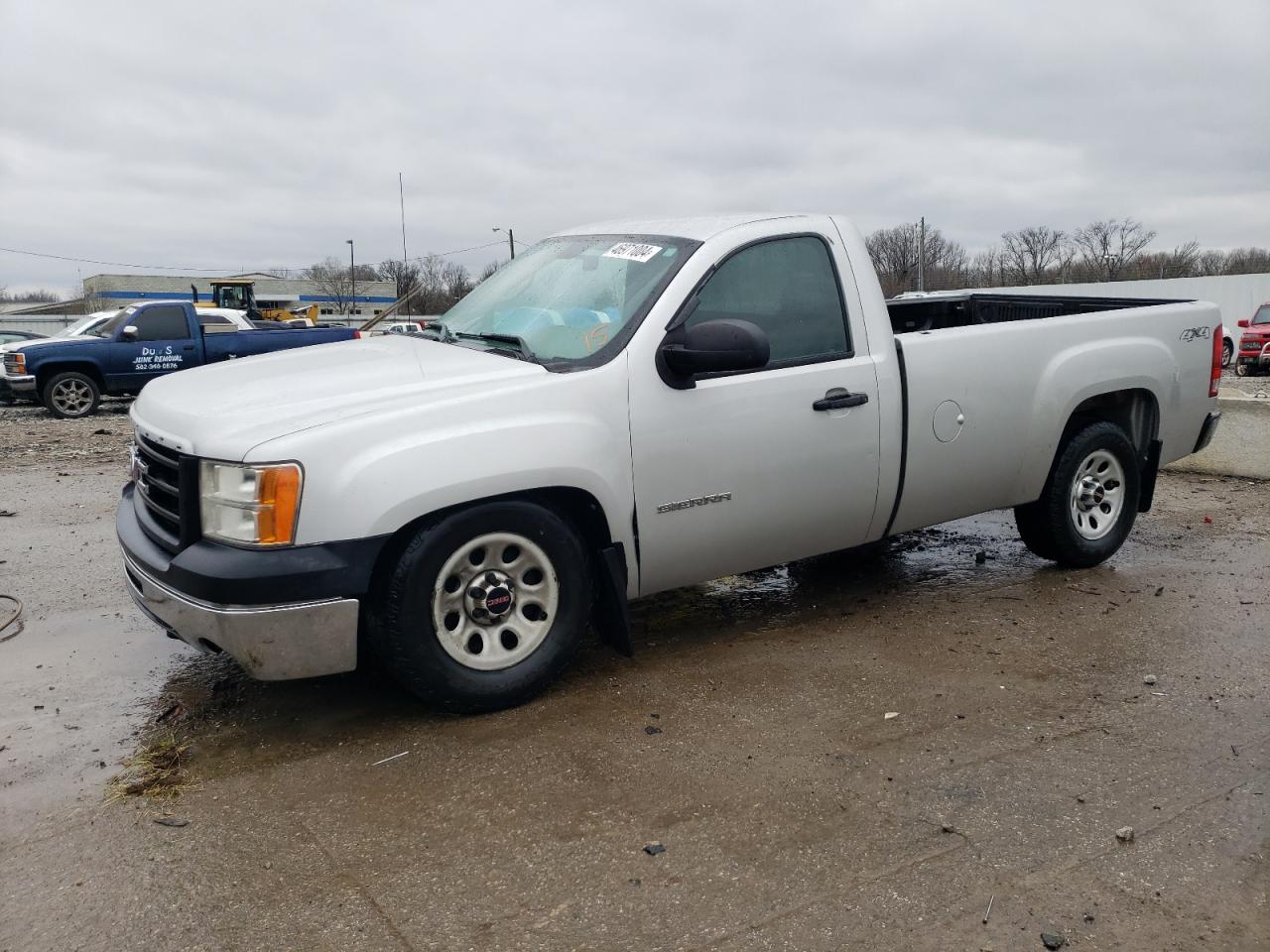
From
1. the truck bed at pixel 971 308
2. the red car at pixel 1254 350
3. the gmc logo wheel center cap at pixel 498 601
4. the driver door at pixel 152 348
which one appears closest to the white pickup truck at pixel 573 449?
the gmc logo wheel center cap at pixel 498 601

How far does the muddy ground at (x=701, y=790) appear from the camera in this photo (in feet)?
9.18

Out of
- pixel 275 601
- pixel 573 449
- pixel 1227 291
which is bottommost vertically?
pixel 275 601

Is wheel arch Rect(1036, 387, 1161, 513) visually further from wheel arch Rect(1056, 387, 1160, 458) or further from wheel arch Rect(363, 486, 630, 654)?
wheel arch Rect(363, 486, 630, 654)

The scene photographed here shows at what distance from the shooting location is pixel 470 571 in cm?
390

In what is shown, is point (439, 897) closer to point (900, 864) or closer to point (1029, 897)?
point (900, 864)

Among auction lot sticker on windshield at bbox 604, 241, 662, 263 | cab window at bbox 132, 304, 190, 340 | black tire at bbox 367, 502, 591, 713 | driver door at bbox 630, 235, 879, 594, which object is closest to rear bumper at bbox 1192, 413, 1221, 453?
driver door at bbox 630, 235, 879, 594

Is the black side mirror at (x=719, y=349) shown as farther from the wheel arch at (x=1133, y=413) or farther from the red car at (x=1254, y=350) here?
the red car at (x=1254, y=350)

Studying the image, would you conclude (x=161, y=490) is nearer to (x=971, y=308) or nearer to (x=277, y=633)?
(x=277, y=633)

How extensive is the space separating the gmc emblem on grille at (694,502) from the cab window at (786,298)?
0.63 metres

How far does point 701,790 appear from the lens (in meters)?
3.48

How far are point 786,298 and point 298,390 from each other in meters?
2.11

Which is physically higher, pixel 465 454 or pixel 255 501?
pixel 465 454

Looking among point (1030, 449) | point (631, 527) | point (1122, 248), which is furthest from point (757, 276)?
point (1122, 248)

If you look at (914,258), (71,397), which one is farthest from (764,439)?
(914,258)
